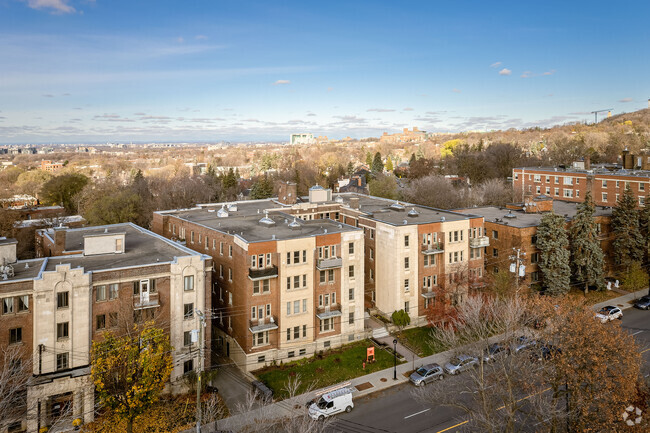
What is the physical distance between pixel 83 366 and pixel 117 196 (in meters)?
51.0

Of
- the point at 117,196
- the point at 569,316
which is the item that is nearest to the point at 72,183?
the point at 117,196

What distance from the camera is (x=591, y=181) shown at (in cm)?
8156

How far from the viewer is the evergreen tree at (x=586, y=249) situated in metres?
53.4

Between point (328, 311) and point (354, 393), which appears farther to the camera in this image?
point (328, 311)

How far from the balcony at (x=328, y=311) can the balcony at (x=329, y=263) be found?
391 cm

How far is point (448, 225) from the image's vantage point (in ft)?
159

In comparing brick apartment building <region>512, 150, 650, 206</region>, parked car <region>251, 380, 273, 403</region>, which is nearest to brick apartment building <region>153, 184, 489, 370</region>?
parked car <region>251, 380, 273, 403</region>

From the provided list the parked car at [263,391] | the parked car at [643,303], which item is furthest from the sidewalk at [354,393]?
the parked car at [643,303]

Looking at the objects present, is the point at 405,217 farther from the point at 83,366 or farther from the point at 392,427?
the point at 83,366

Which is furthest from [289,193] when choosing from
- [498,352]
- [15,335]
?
[15,335]

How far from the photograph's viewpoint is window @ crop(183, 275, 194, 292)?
3459 cm

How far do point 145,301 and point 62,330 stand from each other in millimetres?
5423

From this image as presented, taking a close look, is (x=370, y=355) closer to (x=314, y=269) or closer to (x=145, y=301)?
(x=314, y=269)

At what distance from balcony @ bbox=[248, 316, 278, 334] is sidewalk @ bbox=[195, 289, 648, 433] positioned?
6.51 metres
